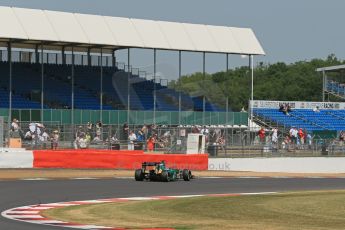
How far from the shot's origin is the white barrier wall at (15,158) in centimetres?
3266

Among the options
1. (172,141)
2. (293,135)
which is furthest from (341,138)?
(172,141)

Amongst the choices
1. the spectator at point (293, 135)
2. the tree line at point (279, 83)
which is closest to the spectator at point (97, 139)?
the spectator at point (293, 135)

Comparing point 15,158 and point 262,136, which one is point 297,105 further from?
point 15,158

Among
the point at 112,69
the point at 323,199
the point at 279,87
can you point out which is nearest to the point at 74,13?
the point at 112,69

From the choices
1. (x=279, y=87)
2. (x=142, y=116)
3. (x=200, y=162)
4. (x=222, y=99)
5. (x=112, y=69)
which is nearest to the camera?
(x=200, y=162)

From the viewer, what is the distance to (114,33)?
150 ft

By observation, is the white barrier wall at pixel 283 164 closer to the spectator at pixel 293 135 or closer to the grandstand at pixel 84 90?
the spectator at pixel 293 135

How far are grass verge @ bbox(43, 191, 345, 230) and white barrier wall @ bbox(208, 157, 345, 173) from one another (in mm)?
15058

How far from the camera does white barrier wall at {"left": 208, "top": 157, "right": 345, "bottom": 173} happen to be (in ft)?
122

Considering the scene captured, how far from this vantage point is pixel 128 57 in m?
48.2

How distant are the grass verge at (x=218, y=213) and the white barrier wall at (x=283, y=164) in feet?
49.4

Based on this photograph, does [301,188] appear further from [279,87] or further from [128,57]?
[279,87]

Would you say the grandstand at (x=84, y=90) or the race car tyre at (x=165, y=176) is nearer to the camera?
the race car tyre at (x=165, y=176)

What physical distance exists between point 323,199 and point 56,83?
28.6 m
